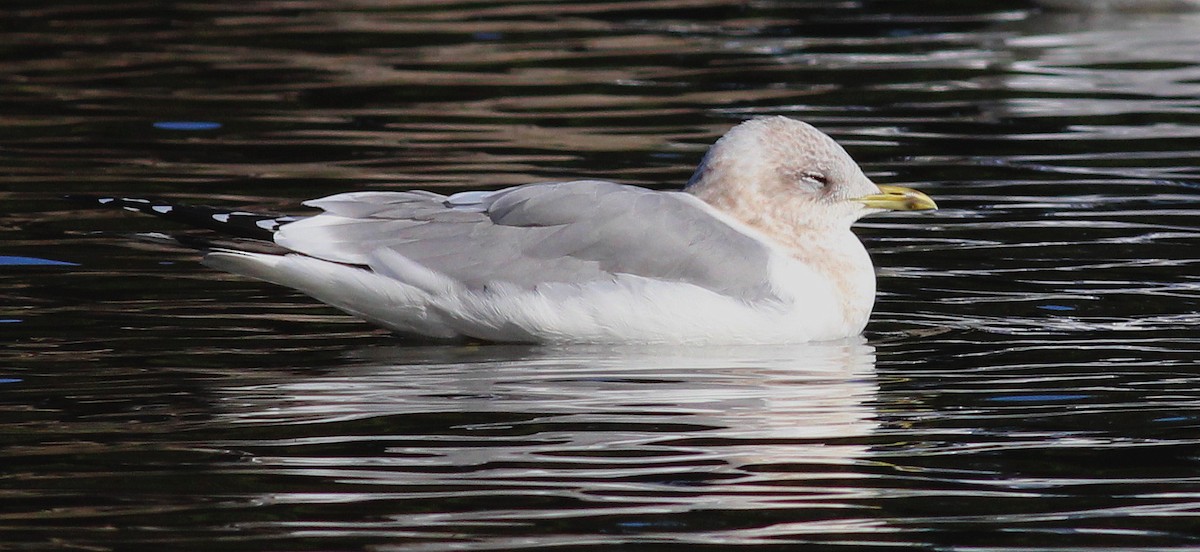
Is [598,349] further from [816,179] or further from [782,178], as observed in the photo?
[816,179]

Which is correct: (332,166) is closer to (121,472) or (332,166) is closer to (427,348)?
(427,348)

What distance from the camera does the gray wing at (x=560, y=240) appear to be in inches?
→ 303

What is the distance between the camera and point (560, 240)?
7750 mm

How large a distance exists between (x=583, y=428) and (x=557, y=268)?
47.4 inches

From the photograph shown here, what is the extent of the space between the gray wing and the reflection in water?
0.29m

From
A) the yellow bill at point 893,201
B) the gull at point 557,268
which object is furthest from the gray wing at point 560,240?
the yellow bill at point 893,201

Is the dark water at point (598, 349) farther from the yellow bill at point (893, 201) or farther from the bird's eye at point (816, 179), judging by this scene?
the bird's eye at point (816, 179)

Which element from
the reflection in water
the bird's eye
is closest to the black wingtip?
the reflection in water

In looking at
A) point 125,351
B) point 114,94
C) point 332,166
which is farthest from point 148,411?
point 114,94

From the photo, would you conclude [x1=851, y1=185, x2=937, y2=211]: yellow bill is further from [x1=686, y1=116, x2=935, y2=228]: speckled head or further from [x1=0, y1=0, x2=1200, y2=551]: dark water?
[x1=0, y1=0, x2=1200, y2=551]: dark water

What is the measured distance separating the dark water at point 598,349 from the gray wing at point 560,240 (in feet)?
0.99

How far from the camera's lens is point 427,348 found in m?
8.07

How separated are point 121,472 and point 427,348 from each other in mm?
2096

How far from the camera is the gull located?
7.67 meters
